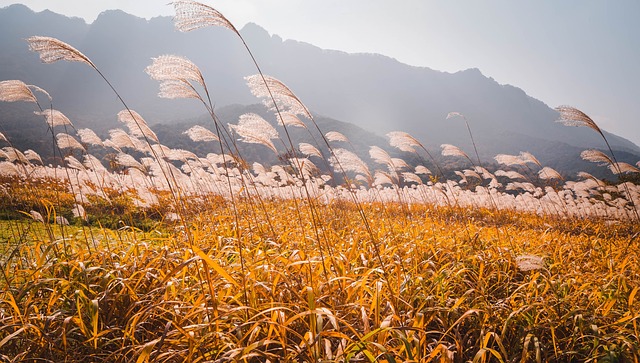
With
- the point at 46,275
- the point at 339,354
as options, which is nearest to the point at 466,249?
the point at 339,354

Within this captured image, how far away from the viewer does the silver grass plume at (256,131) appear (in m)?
3.08

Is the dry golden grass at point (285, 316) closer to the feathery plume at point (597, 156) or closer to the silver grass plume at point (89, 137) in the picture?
the feathery plume at point (597, 156)

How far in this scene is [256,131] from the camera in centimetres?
318

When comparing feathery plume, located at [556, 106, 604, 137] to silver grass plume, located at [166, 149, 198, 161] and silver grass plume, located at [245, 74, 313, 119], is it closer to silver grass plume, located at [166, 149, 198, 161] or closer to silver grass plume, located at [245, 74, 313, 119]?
silver grass plume, located at [245, 74, 313, 119]

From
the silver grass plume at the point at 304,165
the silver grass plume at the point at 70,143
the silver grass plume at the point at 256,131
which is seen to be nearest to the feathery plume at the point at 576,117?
the silver grass plume at the point at 304,165

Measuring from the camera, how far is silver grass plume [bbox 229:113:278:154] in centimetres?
308

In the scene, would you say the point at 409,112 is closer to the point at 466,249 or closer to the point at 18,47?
the point at 466,249

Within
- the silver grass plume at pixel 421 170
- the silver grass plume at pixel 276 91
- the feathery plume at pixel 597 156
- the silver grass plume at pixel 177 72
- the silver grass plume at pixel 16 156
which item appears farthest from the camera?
the silver grass plume at pixel 421 170

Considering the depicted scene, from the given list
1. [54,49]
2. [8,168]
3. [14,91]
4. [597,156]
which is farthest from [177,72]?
[597,156]

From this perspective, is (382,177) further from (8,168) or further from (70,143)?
(8,168)

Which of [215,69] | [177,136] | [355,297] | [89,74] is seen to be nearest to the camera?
[355,297]

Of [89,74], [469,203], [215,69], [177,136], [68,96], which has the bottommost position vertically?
[469,203]

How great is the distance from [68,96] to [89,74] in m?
20.8

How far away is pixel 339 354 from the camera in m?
1.63
